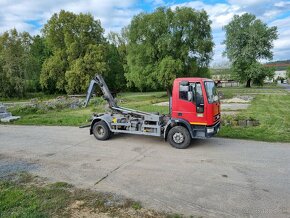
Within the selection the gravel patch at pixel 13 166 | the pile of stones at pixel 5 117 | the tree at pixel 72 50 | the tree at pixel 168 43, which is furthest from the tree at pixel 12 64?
the gravel patch at pixel 13 166

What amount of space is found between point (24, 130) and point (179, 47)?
74.8ft

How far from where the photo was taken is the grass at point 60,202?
400cm

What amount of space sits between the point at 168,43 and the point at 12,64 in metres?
22.9

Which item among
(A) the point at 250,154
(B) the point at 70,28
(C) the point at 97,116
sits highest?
(B) the point at 70,28

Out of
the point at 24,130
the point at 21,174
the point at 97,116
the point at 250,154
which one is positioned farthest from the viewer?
the point at 24,130

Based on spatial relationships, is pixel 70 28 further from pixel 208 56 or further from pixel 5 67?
pixel 208 56

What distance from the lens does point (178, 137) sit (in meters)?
7.86

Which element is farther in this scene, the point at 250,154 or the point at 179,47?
the point at 179,47

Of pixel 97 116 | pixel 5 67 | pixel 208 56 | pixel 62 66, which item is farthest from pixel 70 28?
pixel 97 116

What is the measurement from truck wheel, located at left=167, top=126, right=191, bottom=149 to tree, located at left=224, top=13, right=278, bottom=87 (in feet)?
147

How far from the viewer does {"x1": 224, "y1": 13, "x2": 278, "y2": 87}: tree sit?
48000 mm

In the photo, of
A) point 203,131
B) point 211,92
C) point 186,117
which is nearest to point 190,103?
point 186,117

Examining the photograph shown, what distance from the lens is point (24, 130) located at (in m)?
11.6

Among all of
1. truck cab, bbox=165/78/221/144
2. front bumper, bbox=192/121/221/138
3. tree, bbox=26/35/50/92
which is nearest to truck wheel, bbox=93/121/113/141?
truck cab, bbox=165/78/221/144
